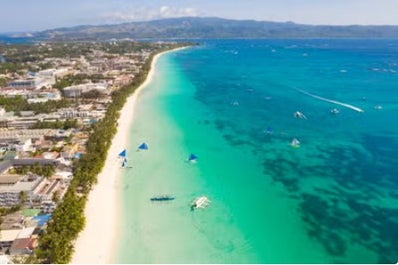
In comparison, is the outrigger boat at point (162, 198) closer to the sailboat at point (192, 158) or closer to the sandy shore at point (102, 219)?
the sandy shore at point (102, 219)

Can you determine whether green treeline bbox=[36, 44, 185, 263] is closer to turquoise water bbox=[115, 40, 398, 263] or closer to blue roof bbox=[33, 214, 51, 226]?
blue roof bbox=[33, 214, 51, 226]

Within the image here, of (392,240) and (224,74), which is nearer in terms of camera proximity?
(392,240)

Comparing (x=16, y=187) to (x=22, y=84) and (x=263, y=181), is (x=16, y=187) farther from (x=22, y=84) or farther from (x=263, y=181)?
(x=22, y=84)

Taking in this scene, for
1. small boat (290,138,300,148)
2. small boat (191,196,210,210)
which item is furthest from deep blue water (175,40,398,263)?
small boat (191,196,210,210)

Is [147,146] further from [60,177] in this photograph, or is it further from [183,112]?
[183,112]

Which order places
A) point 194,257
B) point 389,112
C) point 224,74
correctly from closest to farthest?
point 194,257
point 389,112
point 224,74

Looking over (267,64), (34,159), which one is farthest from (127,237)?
(267,64)
